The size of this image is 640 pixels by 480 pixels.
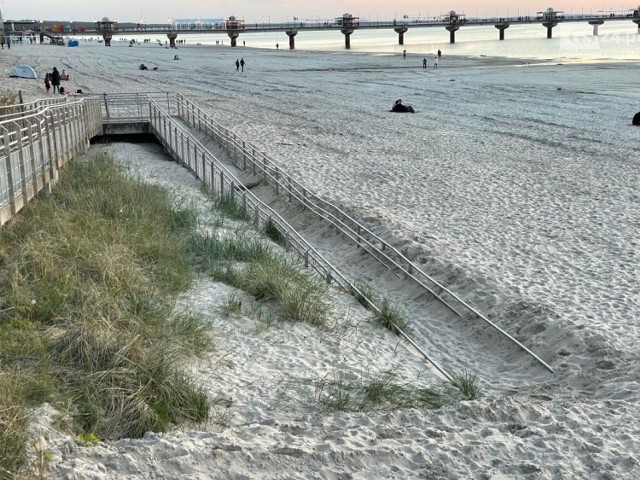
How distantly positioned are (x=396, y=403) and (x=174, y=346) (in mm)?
1767

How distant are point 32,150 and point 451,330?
211 inches

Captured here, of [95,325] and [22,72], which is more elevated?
[22,72]

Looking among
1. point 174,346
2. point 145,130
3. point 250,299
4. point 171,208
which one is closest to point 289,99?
point 145,130

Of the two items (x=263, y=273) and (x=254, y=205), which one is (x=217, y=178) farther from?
(x=263, y=273)

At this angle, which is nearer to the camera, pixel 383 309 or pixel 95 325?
pixel 95 325

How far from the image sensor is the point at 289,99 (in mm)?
30109

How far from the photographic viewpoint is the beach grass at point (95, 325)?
491 cm

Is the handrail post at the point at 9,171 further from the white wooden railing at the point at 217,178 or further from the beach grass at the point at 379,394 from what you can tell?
the beach grass at the point at 379,394

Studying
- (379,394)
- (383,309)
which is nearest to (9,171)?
(383,309)

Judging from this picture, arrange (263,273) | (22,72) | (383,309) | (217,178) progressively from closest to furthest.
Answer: (383,309), (263,273), (217,178), (22,72)

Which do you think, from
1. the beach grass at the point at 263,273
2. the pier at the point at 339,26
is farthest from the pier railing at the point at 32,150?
the pier at the point at 339,26

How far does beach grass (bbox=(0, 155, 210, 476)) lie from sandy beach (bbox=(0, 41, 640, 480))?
0.26 metres

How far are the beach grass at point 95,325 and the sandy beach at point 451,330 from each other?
257 mm

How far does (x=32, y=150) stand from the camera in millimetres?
9133
